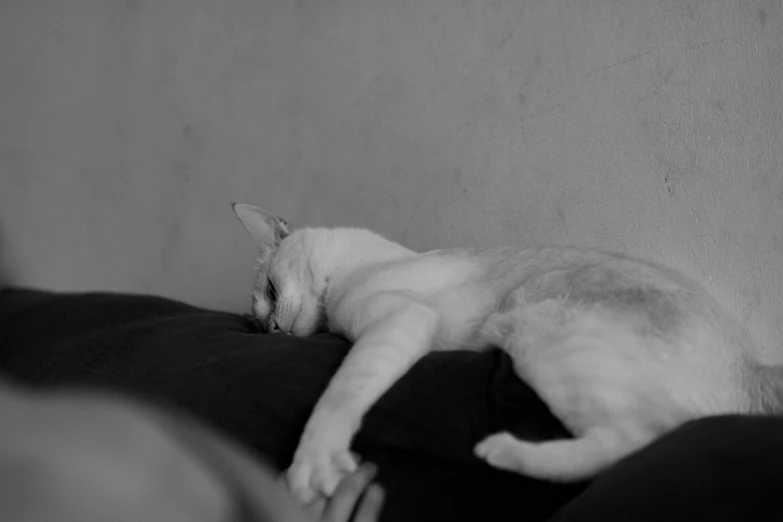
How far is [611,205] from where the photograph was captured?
1.78 metres

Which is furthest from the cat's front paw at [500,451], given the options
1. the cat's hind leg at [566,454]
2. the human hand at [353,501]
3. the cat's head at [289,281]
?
the cat's head at [289,281]

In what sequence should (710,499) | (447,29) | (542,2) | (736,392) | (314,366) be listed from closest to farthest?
(710,499) < (736,392) < (314,366) < (542,2) < (447,29)

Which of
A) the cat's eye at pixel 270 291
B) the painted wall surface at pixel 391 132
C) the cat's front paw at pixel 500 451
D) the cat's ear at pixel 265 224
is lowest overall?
the cat's eye at pixel 270 291

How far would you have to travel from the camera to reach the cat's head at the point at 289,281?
5.91 feet

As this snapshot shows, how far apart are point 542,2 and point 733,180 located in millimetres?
640

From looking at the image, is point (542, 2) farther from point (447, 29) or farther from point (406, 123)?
point (406, 123)

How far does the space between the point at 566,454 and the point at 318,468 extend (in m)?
0.35

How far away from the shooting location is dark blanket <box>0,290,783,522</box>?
2.67ft

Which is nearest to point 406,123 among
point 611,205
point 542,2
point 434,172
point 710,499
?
point 434,172

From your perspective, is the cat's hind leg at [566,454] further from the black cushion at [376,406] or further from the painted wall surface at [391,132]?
the painted wall surface at [391,132]

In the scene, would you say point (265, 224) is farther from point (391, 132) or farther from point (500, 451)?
Answer: point (500, 451)

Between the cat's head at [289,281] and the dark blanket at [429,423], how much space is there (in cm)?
11

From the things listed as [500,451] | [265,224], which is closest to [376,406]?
[500,451]

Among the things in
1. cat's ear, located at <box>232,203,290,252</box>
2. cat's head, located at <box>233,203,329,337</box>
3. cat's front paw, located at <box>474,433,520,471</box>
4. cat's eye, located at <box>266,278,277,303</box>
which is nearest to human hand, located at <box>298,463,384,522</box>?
cat's front paw, located at <box>474,433,520,471</box>
